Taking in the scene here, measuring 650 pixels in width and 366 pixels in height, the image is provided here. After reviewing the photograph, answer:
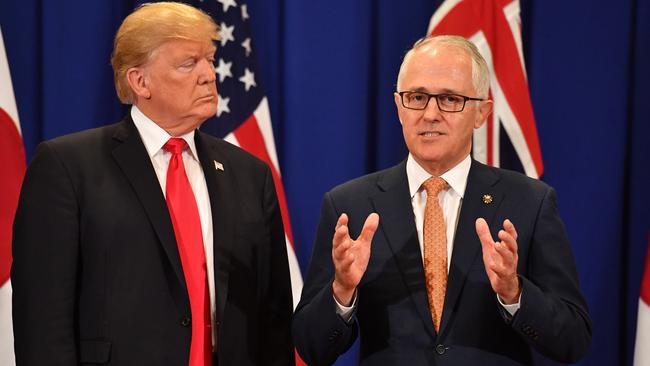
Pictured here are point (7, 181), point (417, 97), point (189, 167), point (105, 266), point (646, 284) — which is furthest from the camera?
point (646, 284)

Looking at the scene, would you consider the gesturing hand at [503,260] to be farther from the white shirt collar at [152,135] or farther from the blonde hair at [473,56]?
the white shirt collar at [152,135]

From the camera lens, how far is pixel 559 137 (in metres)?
3.60

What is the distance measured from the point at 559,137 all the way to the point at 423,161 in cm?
152

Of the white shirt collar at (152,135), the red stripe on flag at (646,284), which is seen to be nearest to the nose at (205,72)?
the white shirt collar at (152,135)

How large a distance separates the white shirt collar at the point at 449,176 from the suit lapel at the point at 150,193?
0.62 metres

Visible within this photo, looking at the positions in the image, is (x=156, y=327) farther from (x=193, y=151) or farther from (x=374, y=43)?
(x=374, y=43)

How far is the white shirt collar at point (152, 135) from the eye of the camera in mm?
2332

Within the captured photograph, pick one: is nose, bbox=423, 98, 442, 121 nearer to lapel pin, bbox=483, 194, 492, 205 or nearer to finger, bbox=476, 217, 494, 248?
lapel pin, bbox=483, 194, 492, 205

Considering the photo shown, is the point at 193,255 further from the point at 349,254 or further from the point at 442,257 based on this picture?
the point at 442,257

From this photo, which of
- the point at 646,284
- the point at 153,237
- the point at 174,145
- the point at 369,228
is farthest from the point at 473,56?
the point at 646,284

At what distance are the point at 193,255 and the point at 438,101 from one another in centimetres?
74

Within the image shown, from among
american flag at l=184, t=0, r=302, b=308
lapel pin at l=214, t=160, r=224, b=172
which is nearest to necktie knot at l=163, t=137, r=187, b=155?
lapel pin at l=214, t=160, r=224, b=172

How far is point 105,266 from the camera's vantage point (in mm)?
2164

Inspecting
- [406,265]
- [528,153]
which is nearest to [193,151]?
[406,265]
